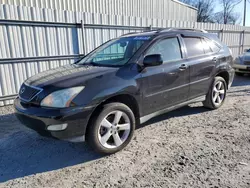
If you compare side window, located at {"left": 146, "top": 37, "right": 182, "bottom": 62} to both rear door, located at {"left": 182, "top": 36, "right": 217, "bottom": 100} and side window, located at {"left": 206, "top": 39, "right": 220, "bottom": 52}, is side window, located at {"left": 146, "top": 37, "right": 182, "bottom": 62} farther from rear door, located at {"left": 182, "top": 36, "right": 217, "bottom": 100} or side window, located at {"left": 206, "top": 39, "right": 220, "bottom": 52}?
side window, located at {"left": 206, "top": 39, "right": 220, "bottom": 52}

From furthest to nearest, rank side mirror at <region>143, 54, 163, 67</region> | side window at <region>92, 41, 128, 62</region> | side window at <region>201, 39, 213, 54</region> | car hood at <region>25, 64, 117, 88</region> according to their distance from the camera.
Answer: side window at <region>201, 39, 213, 54</region>
side window at <region>92, 41, 128, 62</region>
side mirror at <region>143, 54, 163, 67</region>
car hood at <region>25, 64, 117, 88</region>

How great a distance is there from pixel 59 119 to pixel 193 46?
10.2 feet

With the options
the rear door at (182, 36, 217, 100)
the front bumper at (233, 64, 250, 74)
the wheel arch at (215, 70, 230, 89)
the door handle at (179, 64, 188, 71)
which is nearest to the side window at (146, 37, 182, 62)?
the door handle at (179, 64, 188, 71)

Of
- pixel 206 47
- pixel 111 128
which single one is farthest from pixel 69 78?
pixel 206 47

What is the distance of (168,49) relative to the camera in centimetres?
373

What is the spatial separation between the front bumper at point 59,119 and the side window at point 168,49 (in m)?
1.57

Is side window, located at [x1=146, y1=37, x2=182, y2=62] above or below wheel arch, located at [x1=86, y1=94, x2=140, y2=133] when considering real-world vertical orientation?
above

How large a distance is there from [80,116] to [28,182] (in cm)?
101

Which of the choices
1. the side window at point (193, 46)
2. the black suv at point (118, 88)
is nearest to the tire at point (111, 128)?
the black suv at point (118, 88)

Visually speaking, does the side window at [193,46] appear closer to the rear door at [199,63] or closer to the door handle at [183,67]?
the rear door at [199,63]

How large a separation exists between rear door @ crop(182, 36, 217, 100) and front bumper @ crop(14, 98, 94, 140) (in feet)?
7.77

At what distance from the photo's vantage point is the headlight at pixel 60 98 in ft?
8.44

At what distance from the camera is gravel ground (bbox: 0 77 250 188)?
8.04 ft

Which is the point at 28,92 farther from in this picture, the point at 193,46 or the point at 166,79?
the point at 193,46
